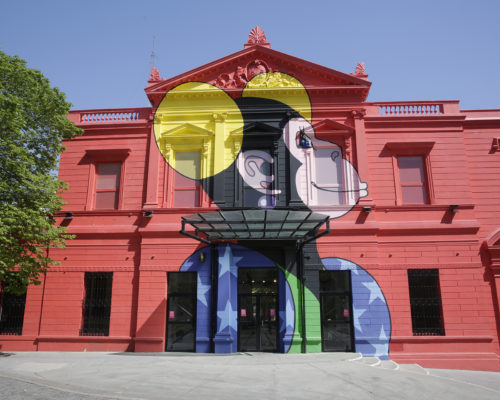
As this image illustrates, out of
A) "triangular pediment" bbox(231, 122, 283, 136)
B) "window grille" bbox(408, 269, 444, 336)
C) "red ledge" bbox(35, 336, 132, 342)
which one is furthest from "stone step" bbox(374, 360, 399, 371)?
"triangular pediment" bbox(231, 122, 283, 136)

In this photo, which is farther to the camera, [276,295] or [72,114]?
[72,114]

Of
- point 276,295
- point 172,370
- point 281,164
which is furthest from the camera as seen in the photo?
point 281,164

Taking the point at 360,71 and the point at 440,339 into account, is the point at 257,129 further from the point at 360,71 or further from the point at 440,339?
the point at 440,339

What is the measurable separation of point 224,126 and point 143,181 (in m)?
4.03

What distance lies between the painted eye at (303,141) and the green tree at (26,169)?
901 cm

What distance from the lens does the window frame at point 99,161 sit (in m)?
16.2

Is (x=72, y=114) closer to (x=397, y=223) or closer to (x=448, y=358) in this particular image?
(x=397, y=223)

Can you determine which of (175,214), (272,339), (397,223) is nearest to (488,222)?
(397,223)

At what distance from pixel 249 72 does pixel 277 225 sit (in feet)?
23.4

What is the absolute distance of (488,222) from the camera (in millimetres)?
15188

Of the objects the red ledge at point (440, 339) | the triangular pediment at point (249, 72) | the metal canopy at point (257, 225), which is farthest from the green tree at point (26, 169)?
the red ledge at point (440, 339)

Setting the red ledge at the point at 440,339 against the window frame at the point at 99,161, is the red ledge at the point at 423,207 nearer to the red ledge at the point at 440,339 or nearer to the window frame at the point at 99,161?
the red ledge at the point at 440,339

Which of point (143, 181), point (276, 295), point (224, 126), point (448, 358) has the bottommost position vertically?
point (448, 358)

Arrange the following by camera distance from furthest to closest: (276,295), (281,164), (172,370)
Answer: (281,164), (276,295), (172,370)
